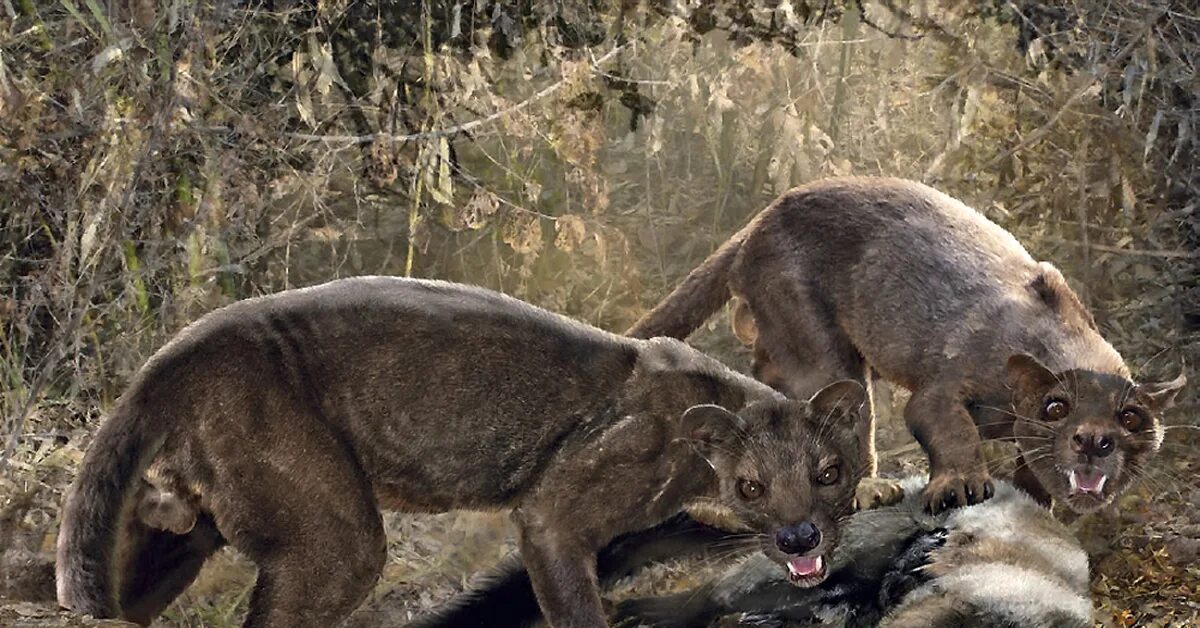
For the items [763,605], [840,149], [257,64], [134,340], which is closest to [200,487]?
[763,605]

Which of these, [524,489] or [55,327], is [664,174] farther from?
[524,489]

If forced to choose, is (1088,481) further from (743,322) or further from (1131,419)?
(743,322)

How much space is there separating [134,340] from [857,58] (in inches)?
184

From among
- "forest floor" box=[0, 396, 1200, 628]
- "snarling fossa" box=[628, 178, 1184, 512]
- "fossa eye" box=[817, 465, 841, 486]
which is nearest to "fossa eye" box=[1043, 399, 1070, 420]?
"snarling fossa" box=[628, 178, 1184, 512]

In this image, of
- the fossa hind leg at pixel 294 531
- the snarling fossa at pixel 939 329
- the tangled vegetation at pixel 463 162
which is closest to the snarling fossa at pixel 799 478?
the fossa hind leg at pixel 294 531

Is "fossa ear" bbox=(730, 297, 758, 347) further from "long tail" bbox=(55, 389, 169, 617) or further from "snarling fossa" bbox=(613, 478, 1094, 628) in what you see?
"long tail" bbox=(55, 389, 169, 617)

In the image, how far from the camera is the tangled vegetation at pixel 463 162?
21.1 feet

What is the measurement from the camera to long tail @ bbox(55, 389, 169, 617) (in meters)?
4.30

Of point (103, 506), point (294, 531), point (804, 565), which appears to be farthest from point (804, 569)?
point (103, 506)

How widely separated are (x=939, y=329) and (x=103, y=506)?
10.0ft

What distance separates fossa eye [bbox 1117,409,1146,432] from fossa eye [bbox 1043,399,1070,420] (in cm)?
Answer: 17

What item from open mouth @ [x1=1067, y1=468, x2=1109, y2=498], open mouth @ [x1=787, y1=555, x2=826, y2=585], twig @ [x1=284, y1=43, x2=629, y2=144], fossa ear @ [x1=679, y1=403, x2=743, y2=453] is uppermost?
twig @ [x1=284, y1=43, x2=629, y2=144]

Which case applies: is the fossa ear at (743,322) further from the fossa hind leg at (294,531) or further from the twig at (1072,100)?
the fossa hind leg at (294,531)

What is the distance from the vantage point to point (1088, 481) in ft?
16.8
